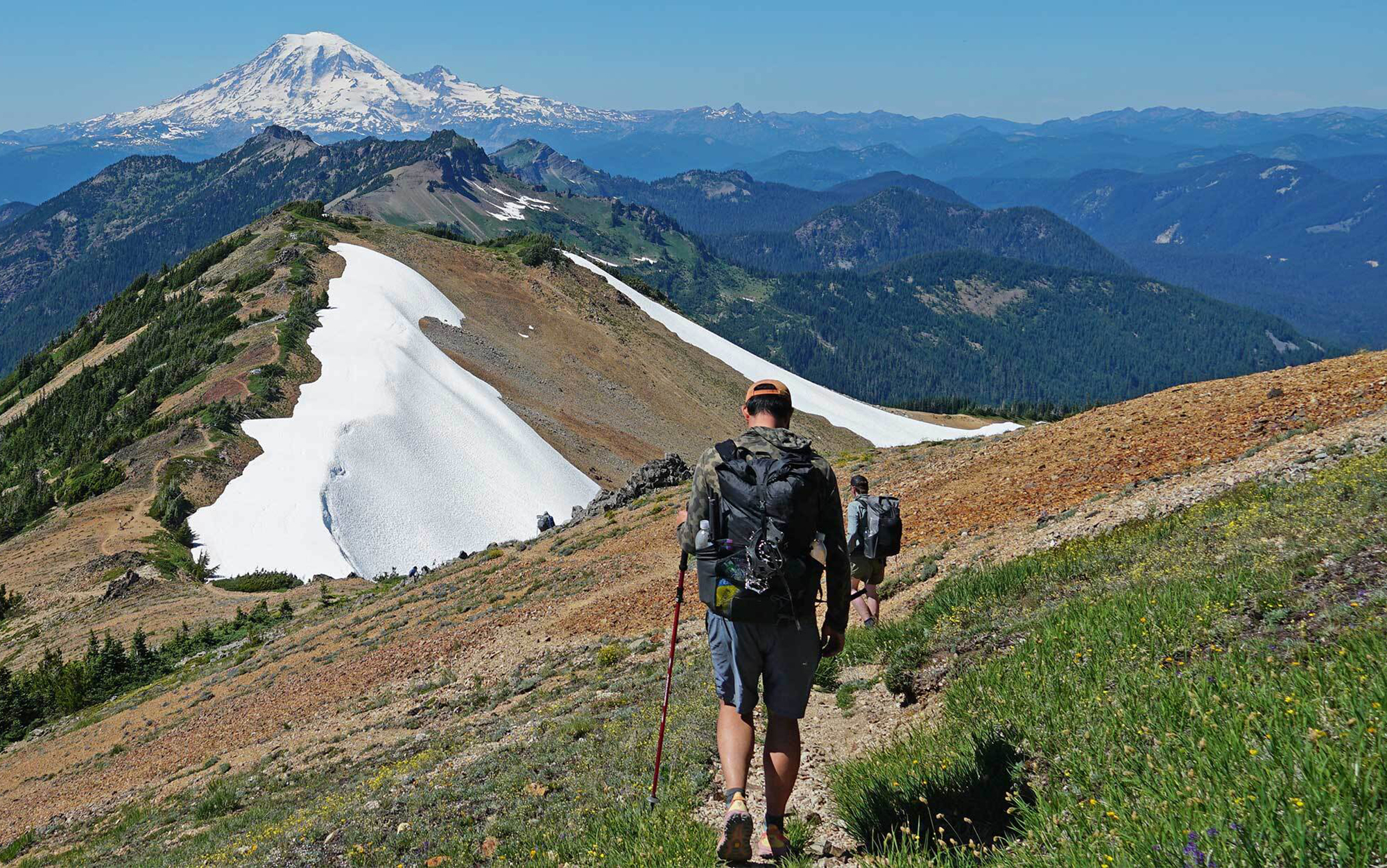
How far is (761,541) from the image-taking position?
15.4 feet

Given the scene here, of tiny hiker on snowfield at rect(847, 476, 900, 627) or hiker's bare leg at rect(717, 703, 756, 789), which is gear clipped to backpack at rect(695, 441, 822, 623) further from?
tiny hiker on snowfield at rect(847, 476, 900, 627)

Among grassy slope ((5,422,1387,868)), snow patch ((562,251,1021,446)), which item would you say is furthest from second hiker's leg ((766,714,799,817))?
snow patch ((562,251,1021,446))

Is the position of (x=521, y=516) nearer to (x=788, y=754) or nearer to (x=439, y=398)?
(x=439, y=398)

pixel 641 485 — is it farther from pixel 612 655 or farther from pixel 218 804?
pixel 218 804

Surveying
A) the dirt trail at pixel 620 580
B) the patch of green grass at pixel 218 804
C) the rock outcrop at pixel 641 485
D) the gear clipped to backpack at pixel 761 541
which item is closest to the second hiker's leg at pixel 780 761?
the gear clipped to backpack at pixel 761 541

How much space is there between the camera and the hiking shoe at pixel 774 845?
182 inches

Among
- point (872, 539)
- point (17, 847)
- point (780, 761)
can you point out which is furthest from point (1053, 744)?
point (17, 847)

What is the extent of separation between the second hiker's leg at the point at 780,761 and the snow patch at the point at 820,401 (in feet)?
214

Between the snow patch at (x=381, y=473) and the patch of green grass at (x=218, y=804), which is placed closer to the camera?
the patch of green grass at (x=218, y=804)

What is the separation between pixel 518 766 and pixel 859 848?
4.39 metres

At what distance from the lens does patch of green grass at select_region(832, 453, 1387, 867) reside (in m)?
3.02

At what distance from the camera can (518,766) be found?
8.16m

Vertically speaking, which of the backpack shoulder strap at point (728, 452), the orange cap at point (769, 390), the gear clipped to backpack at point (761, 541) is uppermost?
the orange cap at point (769, 390)

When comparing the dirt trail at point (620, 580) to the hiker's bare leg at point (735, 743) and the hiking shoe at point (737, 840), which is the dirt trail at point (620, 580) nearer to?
the hiker's bare leg at point (735, 743)
